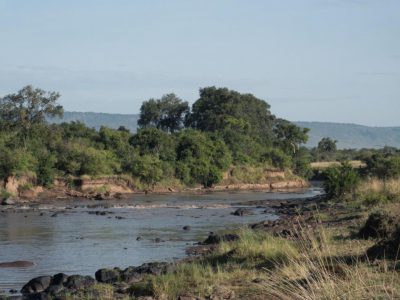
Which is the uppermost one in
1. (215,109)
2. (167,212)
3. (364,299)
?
(215,109)

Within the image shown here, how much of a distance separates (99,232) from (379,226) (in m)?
19.6

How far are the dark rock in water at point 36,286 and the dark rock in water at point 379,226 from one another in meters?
8.31

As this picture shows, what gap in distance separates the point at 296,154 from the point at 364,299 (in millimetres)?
104437

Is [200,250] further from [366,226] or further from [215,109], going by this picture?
[215,109]

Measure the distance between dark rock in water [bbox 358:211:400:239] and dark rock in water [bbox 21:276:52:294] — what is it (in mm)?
8307

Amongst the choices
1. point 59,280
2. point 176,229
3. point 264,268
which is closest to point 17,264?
point 59,280

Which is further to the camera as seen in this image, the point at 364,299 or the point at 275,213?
the point at 275,213

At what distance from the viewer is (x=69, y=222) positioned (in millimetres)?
41438

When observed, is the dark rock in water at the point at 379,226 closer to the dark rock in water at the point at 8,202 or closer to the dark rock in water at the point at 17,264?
the dark rock in water at the point at 17,264

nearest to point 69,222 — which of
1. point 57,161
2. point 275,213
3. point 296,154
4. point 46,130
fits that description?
point 275,213

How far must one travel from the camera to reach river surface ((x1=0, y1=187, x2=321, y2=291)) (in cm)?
2416

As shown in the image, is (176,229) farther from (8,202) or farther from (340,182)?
(8,202)

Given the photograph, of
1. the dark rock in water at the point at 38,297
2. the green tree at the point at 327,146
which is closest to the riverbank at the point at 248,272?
the dark rock in water at the point at 38,297

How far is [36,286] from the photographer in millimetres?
18156
